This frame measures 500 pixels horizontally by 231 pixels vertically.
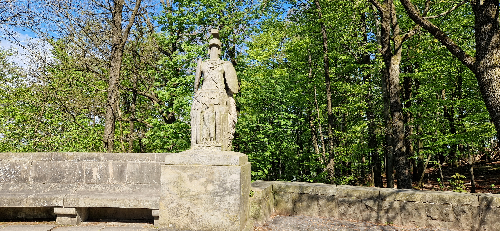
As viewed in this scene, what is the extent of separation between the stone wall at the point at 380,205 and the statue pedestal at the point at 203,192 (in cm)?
134

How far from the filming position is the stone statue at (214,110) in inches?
150

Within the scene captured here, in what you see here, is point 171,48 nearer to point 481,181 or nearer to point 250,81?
point 250,81

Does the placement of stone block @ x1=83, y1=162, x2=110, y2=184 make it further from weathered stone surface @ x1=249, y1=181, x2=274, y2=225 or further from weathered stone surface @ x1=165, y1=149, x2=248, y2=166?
weathered stone surface @ x1=249, y1=181, x2=274, y2=225

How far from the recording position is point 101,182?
5199 mm

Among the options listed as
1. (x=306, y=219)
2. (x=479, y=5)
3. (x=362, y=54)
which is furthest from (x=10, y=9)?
(x=362, y=54)

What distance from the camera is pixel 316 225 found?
16.0ft

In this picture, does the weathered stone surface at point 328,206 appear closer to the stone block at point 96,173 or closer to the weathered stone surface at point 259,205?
the weathered stone surface at point 259,205

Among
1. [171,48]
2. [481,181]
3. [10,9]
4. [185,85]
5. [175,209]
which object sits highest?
[171,48]

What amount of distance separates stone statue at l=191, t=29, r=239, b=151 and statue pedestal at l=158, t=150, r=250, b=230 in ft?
0.83

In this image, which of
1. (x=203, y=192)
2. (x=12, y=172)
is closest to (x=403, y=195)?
(x=203, y=192)

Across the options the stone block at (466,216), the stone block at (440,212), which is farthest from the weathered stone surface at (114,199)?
the stone block at (466,216)

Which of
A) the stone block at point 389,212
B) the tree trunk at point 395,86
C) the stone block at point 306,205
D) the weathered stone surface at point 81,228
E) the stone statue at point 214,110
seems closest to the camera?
the stone statue at point 214,110

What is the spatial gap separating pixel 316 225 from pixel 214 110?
2594 millimetres

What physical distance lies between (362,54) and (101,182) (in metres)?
10.8
